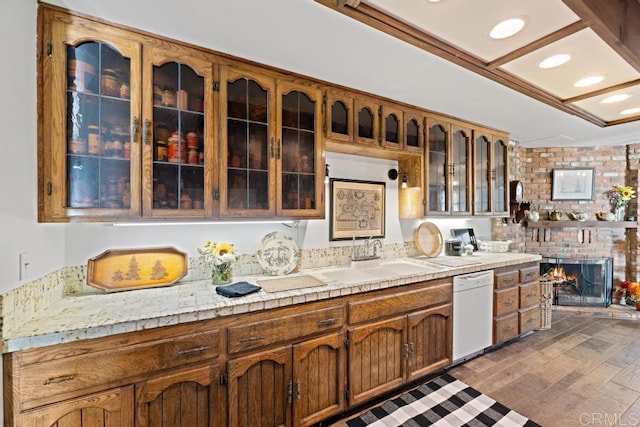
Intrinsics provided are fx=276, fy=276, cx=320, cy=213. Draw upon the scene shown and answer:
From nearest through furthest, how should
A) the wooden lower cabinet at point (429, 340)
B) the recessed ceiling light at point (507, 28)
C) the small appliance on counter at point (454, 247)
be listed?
the recessed ceiling light at point (507, 28) < the wooden lower cabinet at point (429, 340) < the small appliance on counter at point (454, 247)

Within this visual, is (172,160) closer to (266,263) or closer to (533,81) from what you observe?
(266,263)

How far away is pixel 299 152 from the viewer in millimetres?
2105

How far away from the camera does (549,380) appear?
2412 mm

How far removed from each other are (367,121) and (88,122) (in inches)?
76.0

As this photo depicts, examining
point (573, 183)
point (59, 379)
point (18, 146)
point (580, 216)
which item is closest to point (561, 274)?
point (580, 216)

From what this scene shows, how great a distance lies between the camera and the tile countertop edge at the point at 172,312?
46.1 inches

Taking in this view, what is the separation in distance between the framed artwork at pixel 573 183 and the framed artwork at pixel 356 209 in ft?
11.2

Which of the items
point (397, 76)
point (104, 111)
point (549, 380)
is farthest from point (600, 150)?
point (104, 111)

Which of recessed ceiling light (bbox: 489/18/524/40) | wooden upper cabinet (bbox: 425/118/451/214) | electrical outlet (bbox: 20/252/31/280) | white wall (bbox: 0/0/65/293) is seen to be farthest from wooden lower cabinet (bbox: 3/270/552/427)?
recessed ceiling light (bbox: 489/18/524/40)

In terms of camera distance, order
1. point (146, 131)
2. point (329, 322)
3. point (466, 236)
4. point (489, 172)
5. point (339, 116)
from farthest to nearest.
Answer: point (466, 236) → point (489, 172) → point (339, 116) → point (329, 322) → point (146, 131)

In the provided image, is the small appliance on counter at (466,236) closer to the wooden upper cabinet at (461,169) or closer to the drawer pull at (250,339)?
the wooden upper cabinet at (461,169)

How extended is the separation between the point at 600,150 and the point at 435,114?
138 inches

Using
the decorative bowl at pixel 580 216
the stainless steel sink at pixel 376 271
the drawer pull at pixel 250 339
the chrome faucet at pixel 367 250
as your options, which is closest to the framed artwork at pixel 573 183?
the decorative bowl at pixel 580 216

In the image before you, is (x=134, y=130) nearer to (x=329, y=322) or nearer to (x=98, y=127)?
(x=98, y=127)
